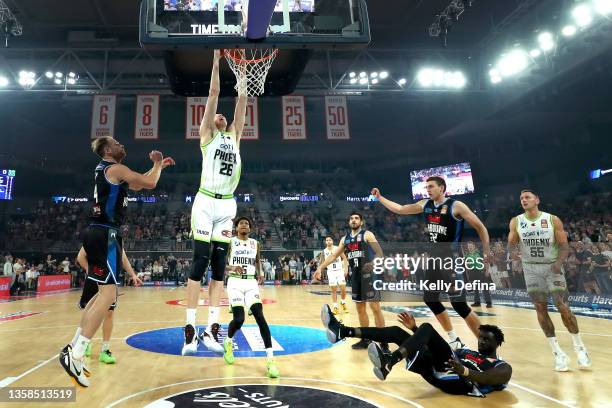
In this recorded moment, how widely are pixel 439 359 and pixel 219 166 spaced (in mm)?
3350

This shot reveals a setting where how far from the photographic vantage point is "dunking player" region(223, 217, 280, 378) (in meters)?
4.96

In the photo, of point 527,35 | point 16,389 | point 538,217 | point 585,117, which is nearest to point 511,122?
point 585,117


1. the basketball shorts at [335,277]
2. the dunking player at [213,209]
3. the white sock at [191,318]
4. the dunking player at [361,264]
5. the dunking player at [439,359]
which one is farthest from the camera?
the basketball shorts at [335,277]

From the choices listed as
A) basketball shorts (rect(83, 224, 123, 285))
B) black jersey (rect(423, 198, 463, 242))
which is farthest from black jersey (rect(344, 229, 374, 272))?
basketball shorts (rect(83, 224, 123, 285))

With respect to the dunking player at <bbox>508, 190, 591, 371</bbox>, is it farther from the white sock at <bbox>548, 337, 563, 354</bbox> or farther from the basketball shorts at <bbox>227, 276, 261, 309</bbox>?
the basketball shorts at <bbox>227, 276, 261, 309</bbox>

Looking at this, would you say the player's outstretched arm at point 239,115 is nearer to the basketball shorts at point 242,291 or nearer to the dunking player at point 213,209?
the dunking player at point 213,209

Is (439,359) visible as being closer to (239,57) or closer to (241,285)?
(241,285)

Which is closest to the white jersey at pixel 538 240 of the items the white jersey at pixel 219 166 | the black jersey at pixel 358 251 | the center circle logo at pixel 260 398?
the black jersey at pixel 358 251

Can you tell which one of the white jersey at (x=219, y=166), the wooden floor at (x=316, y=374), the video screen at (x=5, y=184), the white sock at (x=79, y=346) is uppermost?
the video screen at (x=5, y=184)

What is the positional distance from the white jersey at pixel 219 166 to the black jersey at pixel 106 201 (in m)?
0.98

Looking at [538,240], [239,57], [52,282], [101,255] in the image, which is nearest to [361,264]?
[538,240]

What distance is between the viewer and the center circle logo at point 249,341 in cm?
578

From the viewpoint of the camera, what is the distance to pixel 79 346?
372cm

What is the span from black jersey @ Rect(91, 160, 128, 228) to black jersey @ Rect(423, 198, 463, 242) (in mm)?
4022
